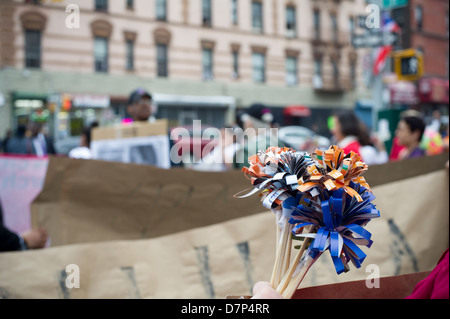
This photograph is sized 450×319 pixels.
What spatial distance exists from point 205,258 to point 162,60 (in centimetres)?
1944

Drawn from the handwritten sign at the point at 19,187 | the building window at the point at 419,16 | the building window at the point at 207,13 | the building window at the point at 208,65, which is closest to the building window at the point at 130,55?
the building window at the point at 208,65

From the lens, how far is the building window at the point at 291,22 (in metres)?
22.9

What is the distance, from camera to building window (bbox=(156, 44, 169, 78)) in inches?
813

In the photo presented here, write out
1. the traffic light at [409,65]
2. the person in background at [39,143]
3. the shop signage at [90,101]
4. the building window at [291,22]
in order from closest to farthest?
the person in background at [39,143], the traffic light at [409,65], the shop signage at [90,101], the building window at [291,22]

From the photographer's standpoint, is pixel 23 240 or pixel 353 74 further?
pixel 353 74

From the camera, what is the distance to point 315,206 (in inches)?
46.1

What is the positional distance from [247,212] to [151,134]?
45.1 inches

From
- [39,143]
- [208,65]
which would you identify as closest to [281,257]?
[39,143]

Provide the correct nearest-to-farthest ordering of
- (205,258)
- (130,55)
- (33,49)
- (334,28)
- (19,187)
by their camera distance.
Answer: (205,258), (19,187), (33,49), (130,55), (334,28)

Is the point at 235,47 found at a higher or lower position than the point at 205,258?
higher

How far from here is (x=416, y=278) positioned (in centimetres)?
150

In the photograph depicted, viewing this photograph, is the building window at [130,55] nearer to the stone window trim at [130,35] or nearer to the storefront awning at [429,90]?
the stone window trim at [130,35]

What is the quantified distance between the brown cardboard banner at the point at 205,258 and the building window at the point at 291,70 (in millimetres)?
22145

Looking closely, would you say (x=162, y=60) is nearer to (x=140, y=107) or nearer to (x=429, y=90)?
(x=429, y=90)
